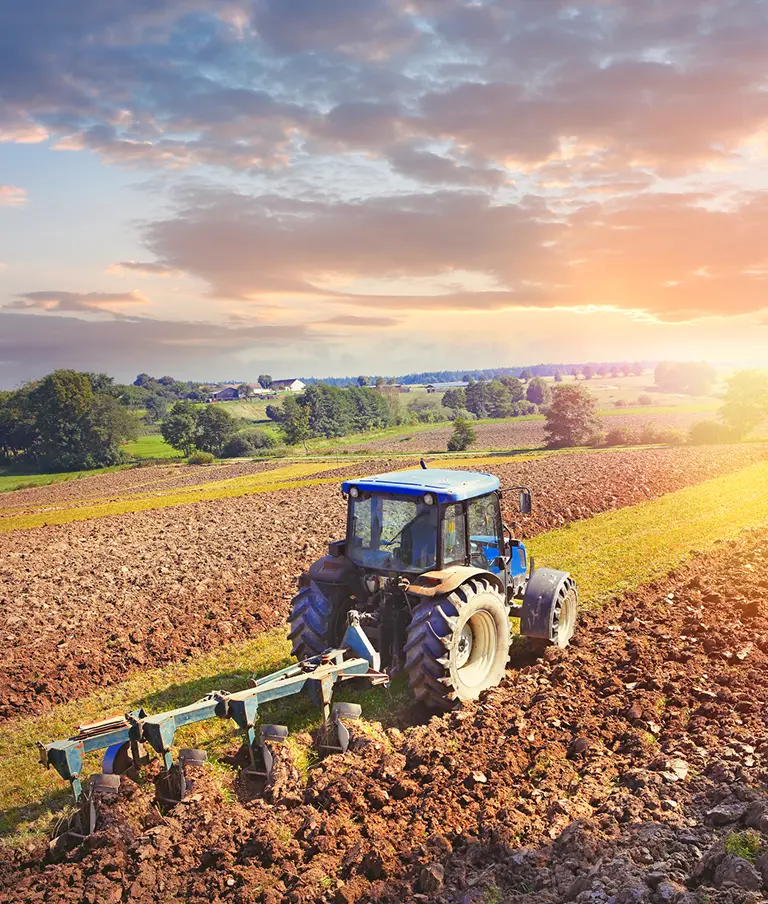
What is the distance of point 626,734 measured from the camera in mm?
8094

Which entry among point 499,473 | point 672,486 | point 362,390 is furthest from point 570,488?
point 362,390

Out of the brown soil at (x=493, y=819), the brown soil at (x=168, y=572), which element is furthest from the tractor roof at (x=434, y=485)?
the brown soil at (x=168, y=572)

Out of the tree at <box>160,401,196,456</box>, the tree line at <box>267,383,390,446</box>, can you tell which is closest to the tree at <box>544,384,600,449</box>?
the tree line at <box>267,383,390,446</box>

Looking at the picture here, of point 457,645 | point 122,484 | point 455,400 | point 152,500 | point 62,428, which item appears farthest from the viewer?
point 455,400

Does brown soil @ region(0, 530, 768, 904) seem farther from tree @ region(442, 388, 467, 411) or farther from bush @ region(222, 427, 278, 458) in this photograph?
tree @ region(442, 388, 467, 411)

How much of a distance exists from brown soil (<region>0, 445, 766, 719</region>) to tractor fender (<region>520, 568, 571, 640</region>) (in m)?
5.48

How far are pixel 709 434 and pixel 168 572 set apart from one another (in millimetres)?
55096

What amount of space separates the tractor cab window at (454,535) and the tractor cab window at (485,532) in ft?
0.60

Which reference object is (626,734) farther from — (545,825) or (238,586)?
(238,586)

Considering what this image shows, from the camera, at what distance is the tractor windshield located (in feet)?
29.2

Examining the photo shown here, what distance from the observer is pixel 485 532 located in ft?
32.5

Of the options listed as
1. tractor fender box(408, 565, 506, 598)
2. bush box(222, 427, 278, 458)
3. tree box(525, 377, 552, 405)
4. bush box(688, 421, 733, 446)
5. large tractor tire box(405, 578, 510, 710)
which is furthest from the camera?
tree box(525, 377, 552, 405)

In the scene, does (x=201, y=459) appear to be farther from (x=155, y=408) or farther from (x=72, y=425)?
(x=155, y=408)

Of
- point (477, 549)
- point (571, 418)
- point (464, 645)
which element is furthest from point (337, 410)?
point (464, 645)
